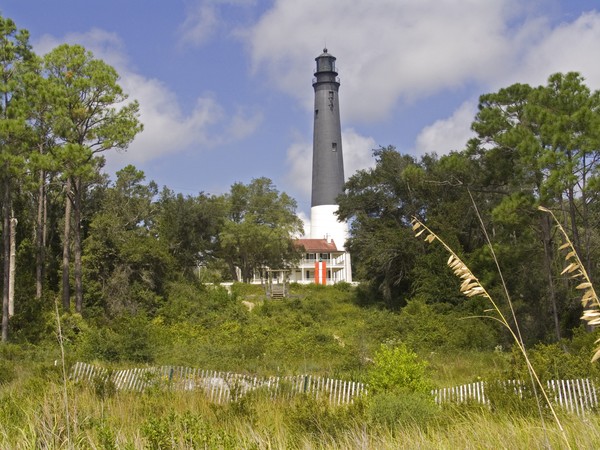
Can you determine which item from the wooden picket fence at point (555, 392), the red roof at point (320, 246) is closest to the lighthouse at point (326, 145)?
the red roof at point (320, 246)

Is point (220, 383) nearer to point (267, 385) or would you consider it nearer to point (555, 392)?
point (267, 385)

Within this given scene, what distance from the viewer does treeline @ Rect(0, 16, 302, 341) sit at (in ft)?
77.5

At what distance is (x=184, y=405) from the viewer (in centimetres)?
879

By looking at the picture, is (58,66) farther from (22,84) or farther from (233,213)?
(233,213)

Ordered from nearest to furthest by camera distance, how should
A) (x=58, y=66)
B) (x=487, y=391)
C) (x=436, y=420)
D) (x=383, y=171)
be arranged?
(x=436, y=420) → (x=487, y=391) → (x=58, y=66) → (x=383, y=171)

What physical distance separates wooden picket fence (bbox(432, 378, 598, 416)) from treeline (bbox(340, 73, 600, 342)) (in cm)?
297

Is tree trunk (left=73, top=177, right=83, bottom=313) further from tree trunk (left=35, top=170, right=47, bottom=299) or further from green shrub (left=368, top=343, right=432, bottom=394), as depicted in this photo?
green shrub (left=368, top=343, right=432, bottom=394)

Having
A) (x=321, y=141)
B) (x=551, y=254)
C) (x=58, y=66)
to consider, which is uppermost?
(x=321, y=141)

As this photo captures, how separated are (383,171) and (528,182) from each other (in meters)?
15.2

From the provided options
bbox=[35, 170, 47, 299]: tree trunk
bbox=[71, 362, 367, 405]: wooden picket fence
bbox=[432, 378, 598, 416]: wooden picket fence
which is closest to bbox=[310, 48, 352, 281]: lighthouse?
bbox=[35, 170, 47, 299]: tree trunk

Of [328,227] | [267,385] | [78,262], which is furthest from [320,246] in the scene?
[267,385]

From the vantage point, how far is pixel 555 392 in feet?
30.1

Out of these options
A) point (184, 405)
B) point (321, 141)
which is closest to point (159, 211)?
point (321, 141)

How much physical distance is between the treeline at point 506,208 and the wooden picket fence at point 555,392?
9.75 ft
